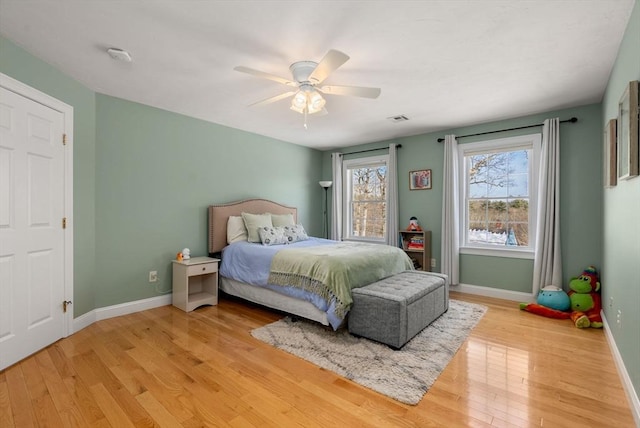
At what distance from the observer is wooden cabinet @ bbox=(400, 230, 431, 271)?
4.61 m

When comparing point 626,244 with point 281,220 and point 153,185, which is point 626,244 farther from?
point 153,185

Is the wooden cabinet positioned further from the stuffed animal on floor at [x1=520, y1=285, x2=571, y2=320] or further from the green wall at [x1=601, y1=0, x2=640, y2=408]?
the green wall at [x1=601, y1=0, x2=640, y2=408]

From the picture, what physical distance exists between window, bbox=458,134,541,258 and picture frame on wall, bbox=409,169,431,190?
500mm

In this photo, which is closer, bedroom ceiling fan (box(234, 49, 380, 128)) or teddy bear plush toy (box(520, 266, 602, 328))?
bedroom ceiling fan (box(234, 49, 380, 128))

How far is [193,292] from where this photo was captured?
3.97m

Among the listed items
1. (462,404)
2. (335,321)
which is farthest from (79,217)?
(462,404)

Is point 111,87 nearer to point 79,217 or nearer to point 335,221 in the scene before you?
point 79,217

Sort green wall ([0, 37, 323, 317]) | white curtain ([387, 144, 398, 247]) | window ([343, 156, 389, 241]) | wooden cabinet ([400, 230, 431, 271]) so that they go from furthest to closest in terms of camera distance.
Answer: window ([343, 156, 389, 241]) < white curtain ([387, 144, 398, 247]) < wooden cabinet ([400, 230, 431, 271]) < green wall ([0, 37, 323, 317])

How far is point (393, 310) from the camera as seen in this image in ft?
8.36

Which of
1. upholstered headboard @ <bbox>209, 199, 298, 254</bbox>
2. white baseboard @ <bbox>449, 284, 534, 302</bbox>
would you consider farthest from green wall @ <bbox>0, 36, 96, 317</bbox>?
white baseboard @ <bbox>449, 284, 534, 302</bbox>

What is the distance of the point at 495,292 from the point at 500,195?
1.34 metres

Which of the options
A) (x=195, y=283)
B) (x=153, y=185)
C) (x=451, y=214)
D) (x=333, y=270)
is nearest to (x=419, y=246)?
(x=451, y=214)

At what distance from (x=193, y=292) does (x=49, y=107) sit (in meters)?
2.47

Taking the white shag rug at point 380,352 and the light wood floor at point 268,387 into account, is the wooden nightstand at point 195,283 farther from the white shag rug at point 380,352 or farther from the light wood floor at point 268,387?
the white shag rug at point 380,352
